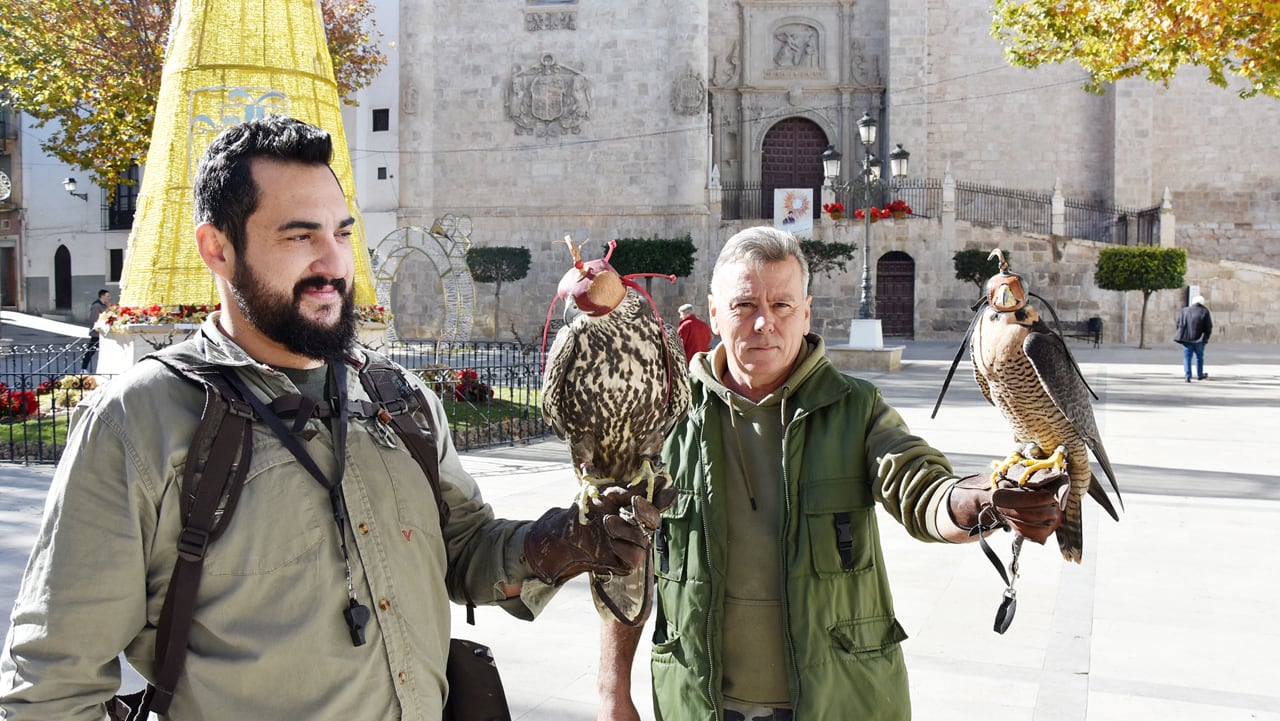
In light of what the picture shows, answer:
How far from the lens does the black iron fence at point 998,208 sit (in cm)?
2719

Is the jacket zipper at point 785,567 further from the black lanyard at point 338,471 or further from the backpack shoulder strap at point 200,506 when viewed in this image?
the backpack shoulder strap at point 200,506

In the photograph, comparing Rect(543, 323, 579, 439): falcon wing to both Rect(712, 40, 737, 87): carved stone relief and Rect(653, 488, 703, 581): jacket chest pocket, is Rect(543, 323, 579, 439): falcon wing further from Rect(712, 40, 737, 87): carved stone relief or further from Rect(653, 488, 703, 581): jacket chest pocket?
Rect(712, 40, 737, 87): carved stone relief

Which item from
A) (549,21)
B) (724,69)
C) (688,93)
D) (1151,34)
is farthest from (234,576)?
(724,69)

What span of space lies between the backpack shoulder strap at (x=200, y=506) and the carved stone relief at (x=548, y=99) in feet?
90.9

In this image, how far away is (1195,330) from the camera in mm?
16469

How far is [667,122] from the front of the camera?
28.1 metres

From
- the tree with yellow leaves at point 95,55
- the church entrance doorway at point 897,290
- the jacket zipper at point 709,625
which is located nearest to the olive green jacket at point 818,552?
the jacket zipper at point 709,625

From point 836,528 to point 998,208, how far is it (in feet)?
93.0

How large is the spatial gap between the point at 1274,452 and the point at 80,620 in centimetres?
1082

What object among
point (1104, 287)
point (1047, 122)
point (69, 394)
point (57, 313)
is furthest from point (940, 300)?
point (57, 313)

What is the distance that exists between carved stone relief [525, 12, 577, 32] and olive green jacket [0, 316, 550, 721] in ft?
92.9

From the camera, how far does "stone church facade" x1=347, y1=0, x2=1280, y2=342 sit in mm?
28141

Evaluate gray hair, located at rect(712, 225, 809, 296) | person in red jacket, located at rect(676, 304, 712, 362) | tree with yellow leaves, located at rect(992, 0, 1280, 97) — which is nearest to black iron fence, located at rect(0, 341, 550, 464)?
person in red jacket, located at rect(676, 304, 712, 362)

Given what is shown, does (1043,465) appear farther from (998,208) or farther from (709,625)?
(998,208)
